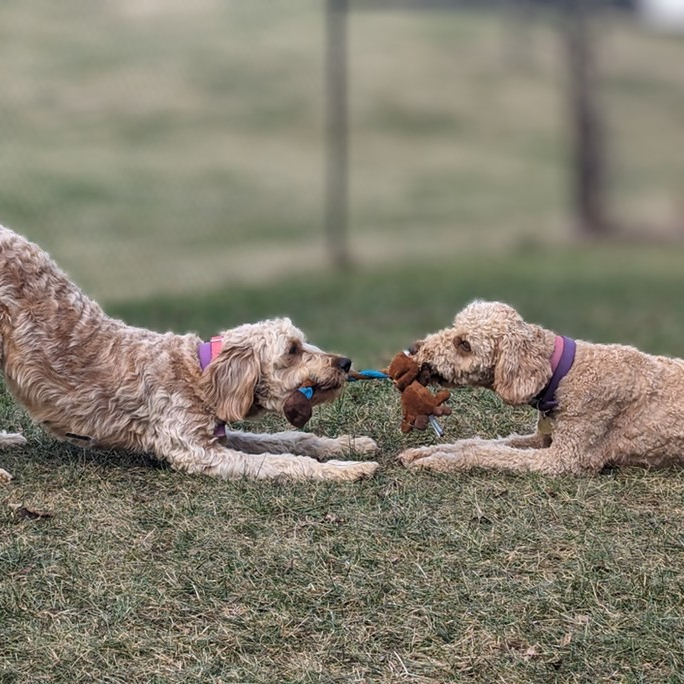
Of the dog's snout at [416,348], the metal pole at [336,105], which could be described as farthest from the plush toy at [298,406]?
the metal pole at [336,105]

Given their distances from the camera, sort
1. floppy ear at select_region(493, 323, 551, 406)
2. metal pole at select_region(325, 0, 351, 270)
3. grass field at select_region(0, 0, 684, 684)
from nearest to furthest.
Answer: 1. grass field at select_region(0, 0, 684, 684)
2. floppy ear at select_region(493, 323, 551, 406)
3. metal pole at select_region(325, 0, 351, 270)

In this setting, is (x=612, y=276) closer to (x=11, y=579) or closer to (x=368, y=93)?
(x=11, y=579)

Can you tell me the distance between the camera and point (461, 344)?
239 inches

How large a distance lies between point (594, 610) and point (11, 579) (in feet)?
7.52

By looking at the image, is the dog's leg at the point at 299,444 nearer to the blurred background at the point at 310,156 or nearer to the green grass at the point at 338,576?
the green grass at the point at 338,576

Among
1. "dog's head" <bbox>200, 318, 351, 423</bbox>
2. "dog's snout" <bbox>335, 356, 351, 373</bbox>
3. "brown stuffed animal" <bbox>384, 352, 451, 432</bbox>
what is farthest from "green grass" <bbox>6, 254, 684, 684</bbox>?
"dog's snout" <bbox>335, 356, 351, 373</bbox>

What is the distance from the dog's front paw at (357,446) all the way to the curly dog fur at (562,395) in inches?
8.3

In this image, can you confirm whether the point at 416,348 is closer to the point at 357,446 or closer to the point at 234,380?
the point at 357,446

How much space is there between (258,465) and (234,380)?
41 cm

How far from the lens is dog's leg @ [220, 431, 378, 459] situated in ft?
21.2

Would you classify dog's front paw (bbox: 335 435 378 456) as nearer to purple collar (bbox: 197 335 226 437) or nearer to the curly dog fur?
the curly dog fur

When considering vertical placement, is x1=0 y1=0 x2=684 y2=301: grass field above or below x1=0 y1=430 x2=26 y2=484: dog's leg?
above

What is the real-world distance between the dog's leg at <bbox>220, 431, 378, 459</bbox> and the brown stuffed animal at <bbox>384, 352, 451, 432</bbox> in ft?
1.26

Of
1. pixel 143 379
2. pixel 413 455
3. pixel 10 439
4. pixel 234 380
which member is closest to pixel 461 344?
pixel 413 455
